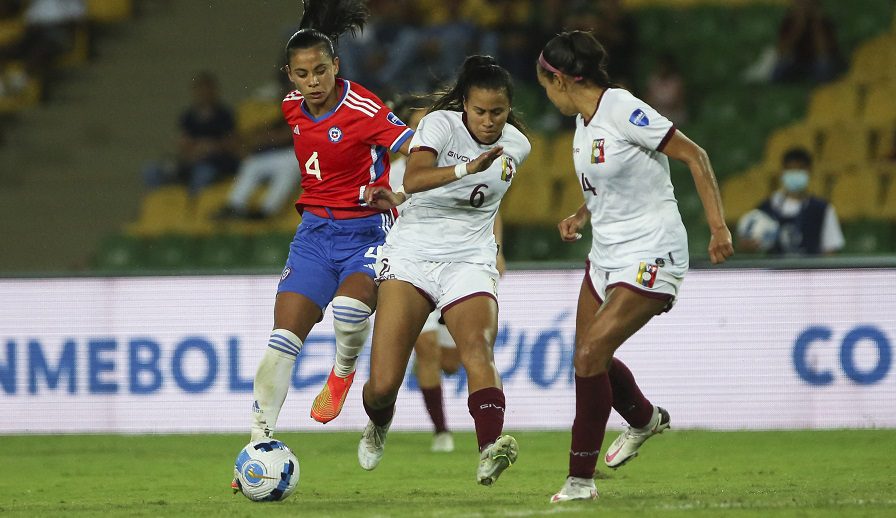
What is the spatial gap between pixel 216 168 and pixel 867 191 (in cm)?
681

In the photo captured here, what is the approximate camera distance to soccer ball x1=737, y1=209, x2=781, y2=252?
11281mm

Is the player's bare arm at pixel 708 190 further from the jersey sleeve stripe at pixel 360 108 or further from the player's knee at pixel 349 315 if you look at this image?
the player's knee at pixel 349 315

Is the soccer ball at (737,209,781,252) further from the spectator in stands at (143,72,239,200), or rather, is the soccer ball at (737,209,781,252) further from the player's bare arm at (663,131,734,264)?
the spectator in stands at (143,72,239,200)

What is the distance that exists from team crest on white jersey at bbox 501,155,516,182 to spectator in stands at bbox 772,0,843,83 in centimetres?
843

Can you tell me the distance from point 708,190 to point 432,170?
126 cm

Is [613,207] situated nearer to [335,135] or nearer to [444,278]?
[444,278]

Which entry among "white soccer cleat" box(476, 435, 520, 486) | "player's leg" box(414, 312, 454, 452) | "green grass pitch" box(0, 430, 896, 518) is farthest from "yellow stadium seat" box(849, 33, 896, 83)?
"white soccer cleat" box(476, 435, 520, 486)

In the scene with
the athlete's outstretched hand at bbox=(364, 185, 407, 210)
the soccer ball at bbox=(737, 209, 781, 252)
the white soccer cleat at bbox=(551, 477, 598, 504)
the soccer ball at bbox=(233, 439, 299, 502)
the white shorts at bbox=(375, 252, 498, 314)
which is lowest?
the soccer ball at bbox=(233, 439, 299, 502)

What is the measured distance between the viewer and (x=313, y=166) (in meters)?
6.94

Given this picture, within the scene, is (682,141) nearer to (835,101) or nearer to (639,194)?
(639,194)

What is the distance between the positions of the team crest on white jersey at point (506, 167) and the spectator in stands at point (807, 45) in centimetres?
843

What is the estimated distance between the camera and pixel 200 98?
50.8 feet

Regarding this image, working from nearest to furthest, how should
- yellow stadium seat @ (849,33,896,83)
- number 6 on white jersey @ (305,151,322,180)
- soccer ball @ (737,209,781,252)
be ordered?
number 6 on white jersey @ (305,151,322,180), soccer ball @ (737,209,781,252), yellow stadium seat @ (849,33,896,83)

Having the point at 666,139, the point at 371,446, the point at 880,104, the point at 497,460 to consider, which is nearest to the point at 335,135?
the point at 371,446
